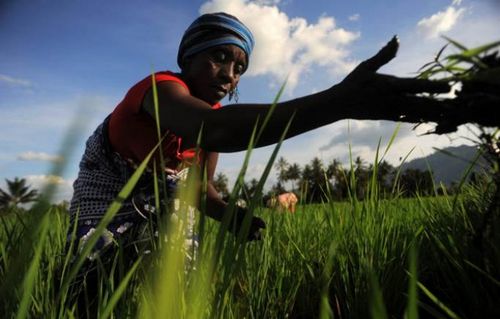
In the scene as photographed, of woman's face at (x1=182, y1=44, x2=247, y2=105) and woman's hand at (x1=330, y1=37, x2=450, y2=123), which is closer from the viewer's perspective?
woman's hand at (x1=330, y1=37, x2=450, y2=123)

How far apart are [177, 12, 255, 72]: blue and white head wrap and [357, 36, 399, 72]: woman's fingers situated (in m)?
1.04

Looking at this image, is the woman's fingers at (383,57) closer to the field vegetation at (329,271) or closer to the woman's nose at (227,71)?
the field vegetation at (329,271)

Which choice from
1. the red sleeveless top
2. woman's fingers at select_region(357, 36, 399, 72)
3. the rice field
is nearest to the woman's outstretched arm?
woman's fingers at select_region(357, 36, 399, 72)

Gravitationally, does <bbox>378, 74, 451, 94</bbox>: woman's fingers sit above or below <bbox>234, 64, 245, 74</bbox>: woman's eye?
below

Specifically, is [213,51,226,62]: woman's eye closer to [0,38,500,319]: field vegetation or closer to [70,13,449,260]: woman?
[70,13,449,260]: woman

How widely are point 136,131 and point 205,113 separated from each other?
61 centimetres

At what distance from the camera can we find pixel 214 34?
174cm

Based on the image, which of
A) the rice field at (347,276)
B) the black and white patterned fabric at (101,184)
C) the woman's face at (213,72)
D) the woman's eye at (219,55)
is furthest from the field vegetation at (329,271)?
the woman's eye at (219,55)

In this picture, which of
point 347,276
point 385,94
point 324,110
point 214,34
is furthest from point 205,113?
point 214,34

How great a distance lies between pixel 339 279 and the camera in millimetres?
1098

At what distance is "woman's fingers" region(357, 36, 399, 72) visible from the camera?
0.75m

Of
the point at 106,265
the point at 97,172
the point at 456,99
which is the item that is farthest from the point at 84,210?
the point at 456,99

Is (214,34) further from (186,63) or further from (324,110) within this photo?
(324,110)

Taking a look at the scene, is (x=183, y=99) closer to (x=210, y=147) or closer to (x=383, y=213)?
(x=210, y=147)
